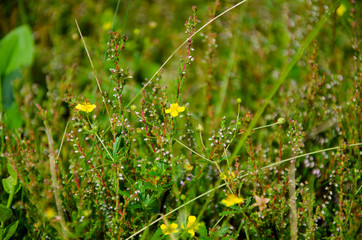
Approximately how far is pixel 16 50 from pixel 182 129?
4.60 feet

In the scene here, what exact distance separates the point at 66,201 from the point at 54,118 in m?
Answer: 0.61

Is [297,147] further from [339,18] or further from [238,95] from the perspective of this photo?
[339,18]

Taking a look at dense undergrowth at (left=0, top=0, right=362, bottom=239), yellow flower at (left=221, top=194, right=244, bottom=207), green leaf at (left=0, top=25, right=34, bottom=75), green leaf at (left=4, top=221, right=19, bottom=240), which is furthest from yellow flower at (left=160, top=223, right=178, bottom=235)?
green leaf at (left=0, top=25, right=34, bottom=75)

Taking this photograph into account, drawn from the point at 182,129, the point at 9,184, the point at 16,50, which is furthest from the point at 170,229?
the point at 16,50

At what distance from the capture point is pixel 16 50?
2.34m

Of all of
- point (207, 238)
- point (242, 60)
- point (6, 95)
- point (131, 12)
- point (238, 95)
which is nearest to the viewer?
point (207, 238)

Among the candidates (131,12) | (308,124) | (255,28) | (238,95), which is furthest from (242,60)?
(131,12)

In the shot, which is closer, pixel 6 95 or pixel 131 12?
pixel 6 95

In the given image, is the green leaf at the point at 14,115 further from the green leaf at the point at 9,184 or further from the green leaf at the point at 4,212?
the green leaf at the point at 4,212

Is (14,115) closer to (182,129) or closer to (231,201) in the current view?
(182,129)

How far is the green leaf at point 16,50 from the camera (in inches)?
91.5

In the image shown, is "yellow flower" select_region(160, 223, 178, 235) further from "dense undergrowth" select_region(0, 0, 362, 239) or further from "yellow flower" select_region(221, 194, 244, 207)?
"yellow flower" select_region(221, 194, 244, 207)

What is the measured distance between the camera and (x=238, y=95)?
2.37 m

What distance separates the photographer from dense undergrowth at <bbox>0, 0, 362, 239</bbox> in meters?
1.25
